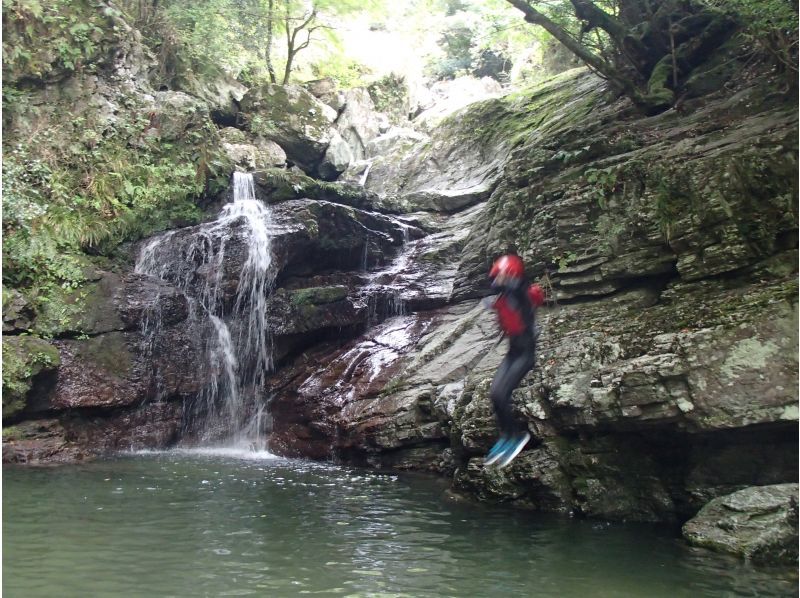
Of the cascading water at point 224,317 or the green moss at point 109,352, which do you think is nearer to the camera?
the green moss at point 109,352

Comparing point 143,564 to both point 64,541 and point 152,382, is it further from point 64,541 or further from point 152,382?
point 152,382

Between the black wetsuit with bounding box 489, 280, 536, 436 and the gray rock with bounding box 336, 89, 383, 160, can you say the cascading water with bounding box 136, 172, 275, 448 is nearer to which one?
the black wetsuit with bounding box 489, 280, 536, 436

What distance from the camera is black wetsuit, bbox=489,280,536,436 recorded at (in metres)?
6.97

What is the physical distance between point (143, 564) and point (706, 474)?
20.8ft

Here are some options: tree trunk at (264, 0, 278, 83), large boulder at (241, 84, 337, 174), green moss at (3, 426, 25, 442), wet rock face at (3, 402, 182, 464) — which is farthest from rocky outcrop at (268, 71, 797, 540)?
tree trunk at (264, 0, 278, 83)

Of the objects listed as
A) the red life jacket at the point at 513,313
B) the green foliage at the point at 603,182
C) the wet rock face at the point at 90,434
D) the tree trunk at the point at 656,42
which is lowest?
the wet rock face at the point at 90,434

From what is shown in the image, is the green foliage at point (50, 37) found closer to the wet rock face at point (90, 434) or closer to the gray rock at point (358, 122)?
the gray rock at point (358, 122)

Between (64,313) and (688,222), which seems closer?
(688,222)

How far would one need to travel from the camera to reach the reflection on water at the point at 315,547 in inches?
205

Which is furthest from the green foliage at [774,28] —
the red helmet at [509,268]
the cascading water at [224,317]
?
the cascading water at [224,317]

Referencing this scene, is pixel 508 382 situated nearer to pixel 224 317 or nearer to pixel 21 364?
pixel 224 317

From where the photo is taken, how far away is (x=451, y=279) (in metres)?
15.0

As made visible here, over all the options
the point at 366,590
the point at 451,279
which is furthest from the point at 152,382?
the point at 366,590

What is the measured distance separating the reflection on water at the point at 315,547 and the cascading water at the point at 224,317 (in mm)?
4212
